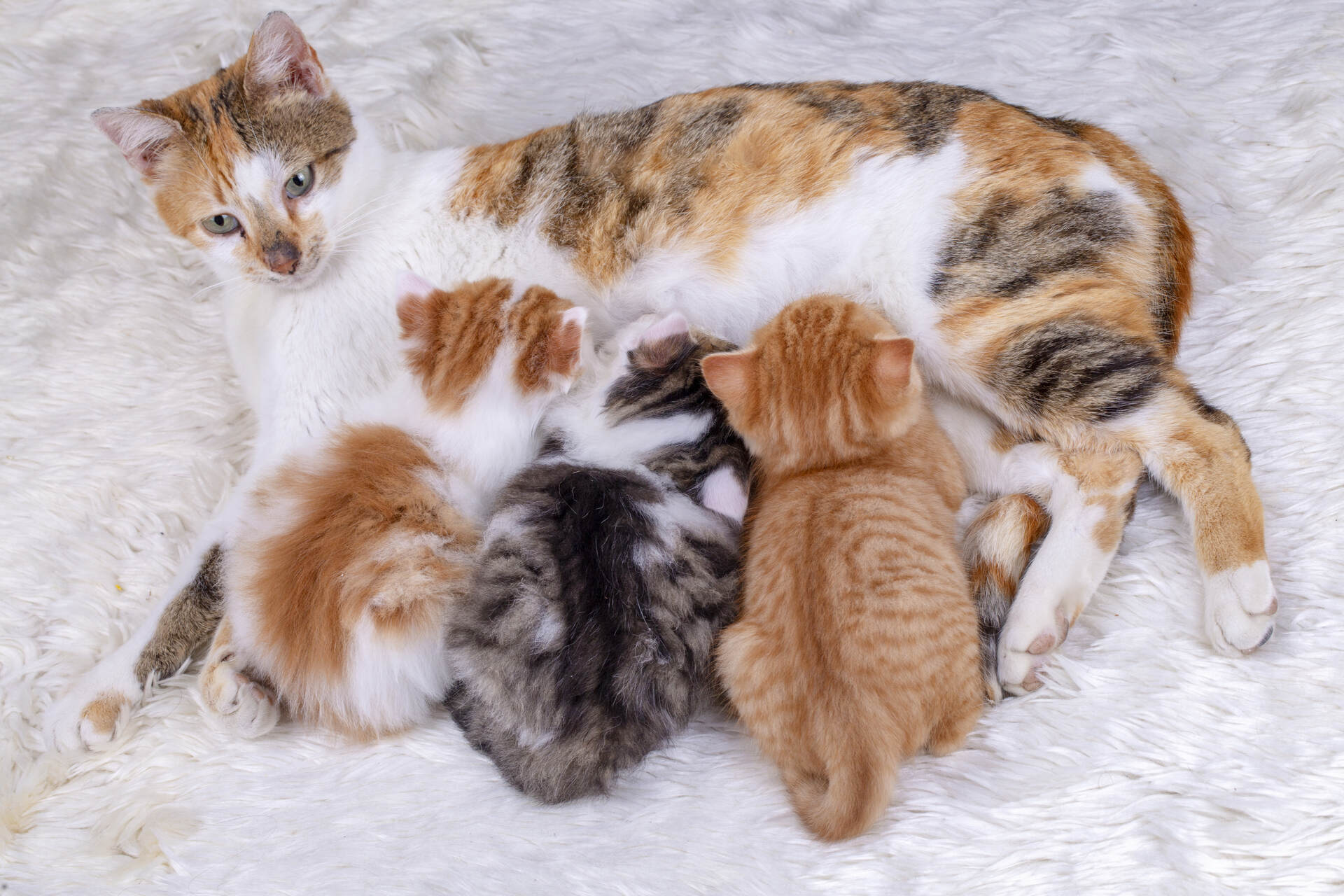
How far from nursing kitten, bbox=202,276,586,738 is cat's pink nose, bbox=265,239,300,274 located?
0.73 ft

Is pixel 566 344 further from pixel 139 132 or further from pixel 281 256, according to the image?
pixel 139 132

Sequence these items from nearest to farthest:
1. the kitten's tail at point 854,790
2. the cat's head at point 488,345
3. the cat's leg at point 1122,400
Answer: the kitten's tail at point 854,790 → the cat's leg at point 1122,400 → the cat's head at point 488,345

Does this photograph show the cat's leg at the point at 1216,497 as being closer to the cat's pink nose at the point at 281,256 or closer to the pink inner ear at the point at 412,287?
the pink inner ear at the point at 412,287

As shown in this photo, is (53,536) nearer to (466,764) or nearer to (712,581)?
(466,764)

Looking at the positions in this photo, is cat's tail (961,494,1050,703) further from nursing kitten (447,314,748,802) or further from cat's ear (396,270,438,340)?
cat's ear (396,270,438,340)

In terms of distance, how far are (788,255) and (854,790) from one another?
796 millimetres

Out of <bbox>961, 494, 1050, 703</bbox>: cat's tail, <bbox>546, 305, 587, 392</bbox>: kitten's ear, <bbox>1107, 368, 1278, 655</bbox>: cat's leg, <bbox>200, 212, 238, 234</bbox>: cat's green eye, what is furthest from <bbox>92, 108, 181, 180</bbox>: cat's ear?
<bbox>1107, 368, 1278, 655</bbox>: cat's leg

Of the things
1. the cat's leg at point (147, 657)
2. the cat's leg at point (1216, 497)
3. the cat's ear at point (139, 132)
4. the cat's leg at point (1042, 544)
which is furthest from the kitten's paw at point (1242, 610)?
the cat's ear at point (139, 132)

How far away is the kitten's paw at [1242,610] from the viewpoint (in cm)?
118

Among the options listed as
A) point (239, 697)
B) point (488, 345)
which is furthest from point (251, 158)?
point (239, 697)

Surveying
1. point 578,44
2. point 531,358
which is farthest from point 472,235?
point 578,44

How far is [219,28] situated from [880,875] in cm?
208

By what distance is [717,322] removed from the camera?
160cm

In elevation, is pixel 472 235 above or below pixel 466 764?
above
